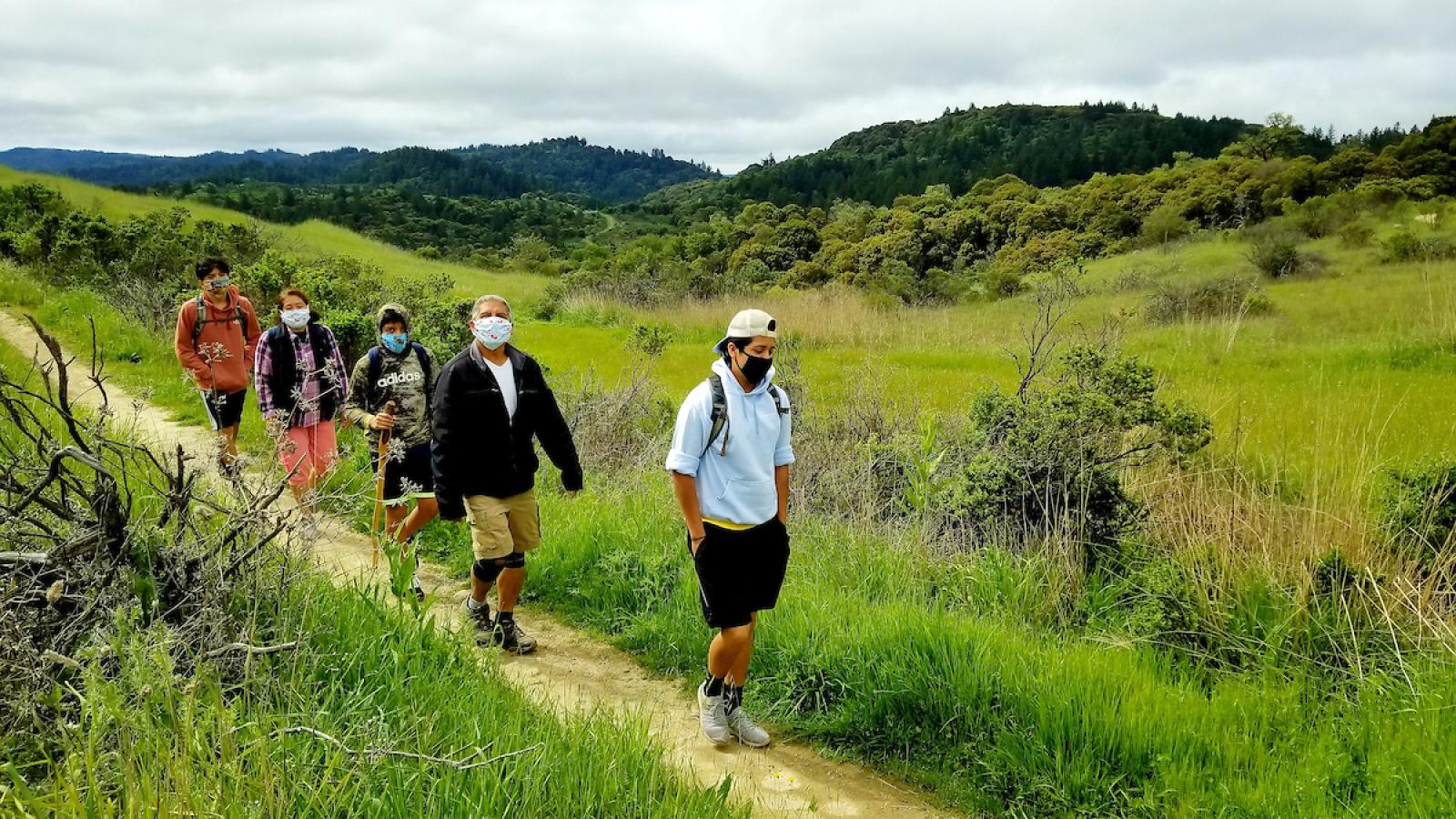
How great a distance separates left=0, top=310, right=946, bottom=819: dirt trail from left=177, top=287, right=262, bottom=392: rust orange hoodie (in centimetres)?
186

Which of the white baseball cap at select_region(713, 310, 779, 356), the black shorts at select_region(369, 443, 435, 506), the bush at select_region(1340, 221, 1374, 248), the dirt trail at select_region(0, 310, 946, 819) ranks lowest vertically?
the dirt trail at select_region(0, 310, 946, 819)

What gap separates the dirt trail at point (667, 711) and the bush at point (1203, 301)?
15208 mm

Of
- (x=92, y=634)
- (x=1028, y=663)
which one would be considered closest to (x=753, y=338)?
(x=1028, y=663)

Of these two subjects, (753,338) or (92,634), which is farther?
(753,338)

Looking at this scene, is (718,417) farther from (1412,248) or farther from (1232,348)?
(1412,248)

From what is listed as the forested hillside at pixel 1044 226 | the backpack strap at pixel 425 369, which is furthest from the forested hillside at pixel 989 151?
the backpack strap at pixel 425 369

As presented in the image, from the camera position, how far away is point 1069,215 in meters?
40.3

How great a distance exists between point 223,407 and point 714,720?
221 inches

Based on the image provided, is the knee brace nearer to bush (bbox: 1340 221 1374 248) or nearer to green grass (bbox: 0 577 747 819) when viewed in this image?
green grass (bbox: 0 577 747 819)

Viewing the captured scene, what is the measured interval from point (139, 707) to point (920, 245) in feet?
132

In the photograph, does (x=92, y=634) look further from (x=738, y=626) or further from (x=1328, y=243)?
(x=1328, y=243)

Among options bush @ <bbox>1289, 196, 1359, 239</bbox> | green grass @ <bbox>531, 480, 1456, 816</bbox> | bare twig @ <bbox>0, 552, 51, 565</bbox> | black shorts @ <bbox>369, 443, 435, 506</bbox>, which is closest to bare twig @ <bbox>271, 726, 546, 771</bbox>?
bare twig @ <bbox>0, 552, 51, 565</bbox>

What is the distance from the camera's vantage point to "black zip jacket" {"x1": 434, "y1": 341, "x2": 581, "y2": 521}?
4.79 metres

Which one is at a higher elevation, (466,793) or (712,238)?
(712,238)
